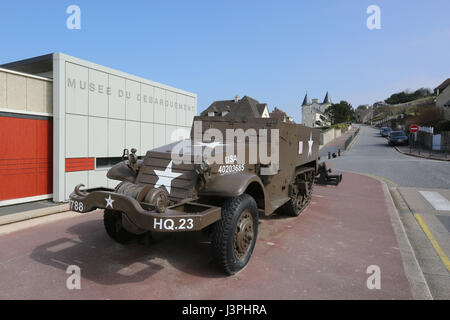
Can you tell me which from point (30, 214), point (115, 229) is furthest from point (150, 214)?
point (30, 214)

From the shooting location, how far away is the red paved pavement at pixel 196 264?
121 inches

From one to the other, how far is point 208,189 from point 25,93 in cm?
548

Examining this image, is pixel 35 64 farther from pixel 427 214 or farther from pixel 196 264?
pixel 427 214

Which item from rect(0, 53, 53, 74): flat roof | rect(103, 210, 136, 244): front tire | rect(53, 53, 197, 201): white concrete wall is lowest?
rect(103, 210, 136, 244): front tire

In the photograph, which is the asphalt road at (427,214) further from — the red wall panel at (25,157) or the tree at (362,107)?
the tree at (362,107)

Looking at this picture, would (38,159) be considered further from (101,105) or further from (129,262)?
(129,262)

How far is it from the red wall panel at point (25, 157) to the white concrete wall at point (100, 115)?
366 mm

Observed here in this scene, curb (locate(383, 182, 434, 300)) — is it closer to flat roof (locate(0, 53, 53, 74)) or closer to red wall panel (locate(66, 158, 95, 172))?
red wall panel (locate(66, 158, 95, 172))

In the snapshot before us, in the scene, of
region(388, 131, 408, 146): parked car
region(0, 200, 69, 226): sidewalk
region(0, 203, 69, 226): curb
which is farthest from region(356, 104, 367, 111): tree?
region(0, 203, 69, 226): curb

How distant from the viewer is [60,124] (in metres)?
6.82

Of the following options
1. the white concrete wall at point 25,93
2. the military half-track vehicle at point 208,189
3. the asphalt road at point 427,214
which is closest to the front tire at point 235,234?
the military half-track vehicle at point 208,189

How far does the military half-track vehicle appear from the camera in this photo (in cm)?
306
